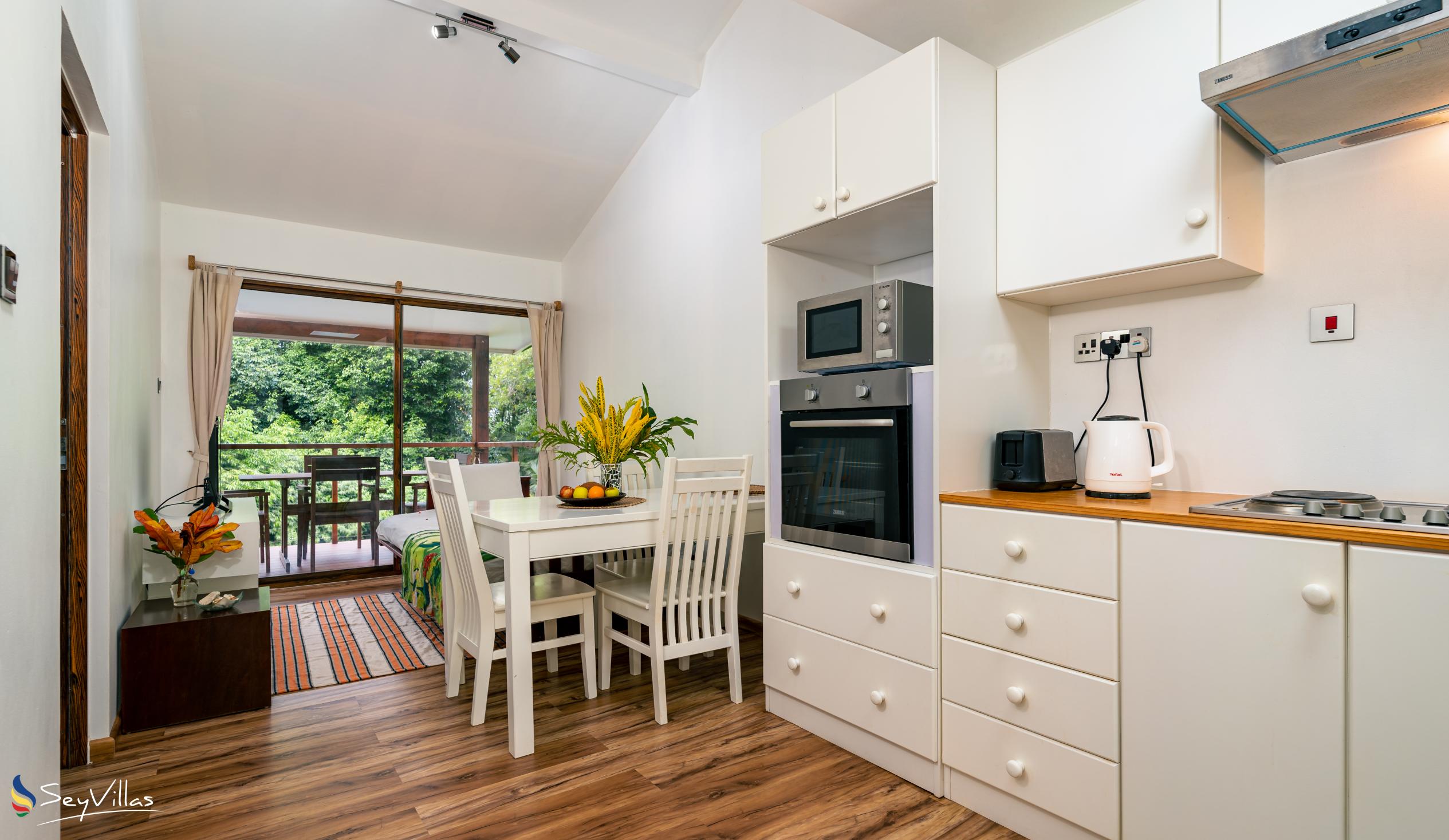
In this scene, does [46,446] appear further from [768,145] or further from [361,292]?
[361,292]

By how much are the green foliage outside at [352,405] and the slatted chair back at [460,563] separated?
2602mm

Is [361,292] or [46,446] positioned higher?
[361,292]

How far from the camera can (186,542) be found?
8.88 ft

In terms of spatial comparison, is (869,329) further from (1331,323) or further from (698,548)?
(1331,323)

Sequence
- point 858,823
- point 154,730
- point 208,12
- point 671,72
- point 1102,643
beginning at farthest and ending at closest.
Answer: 1. point 671,72
2. point 208,12
3. point 154,730
4. point 858,823
5. point 1102,643

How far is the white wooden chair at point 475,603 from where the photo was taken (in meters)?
2.36

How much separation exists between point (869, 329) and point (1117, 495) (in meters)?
0.83

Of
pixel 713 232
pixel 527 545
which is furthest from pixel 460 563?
pixel 713 232

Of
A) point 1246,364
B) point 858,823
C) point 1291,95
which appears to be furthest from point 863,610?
point 1291,95

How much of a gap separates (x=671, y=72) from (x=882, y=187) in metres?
2.55

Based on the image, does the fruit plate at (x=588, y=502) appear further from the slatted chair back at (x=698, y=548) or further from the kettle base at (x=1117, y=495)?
the kettle base at (x=1117, y=495)

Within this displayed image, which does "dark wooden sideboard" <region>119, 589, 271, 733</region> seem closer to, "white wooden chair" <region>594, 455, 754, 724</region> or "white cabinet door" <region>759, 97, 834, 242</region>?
"white wooden chair" <region>594, 455, 754, 724</region>

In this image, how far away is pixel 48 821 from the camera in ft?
4.88

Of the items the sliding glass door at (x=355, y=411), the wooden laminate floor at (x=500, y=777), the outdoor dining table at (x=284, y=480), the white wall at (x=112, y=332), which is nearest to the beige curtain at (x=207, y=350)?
the sliding glass door at (x=355, y=411)
